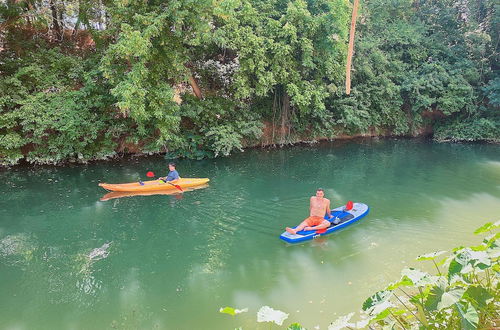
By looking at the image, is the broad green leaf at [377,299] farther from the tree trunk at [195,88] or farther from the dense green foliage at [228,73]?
the tree trunk at [195,88]

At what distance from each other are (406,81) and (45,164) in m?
15.4

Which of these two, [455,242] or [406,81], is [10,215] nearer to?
[455,242]

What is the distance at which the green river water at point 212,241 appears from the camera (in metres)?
5.38

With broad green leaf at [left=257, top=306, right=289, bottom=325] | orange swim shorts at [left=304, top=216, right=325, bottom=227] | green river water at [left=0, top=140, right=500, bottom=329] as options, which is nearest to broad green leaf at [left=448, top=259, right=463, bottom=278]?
broad green leaf at [left=257, top=306, right=289, bottom=325]

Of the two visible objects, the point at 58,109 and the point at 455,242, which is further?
the point at 58,109

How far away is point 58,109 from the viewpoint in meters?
11.5

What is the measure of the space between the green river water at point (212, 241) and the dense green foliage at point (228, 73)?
1561 millimetres

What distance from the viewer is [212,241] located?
7457mm

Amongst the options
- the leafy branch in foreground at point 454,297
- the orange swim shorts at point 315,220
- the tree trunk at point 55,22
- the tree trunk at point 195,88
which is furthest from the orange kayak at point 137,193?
the tree trunk at point 55,22

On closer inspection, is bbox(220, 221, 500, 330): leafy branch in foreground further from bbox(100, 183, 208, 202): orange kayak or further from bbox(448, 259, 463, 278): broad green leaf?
bbox(100, 183, 208, 202): orange kayak

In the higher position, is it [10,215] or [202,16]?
[202,16]

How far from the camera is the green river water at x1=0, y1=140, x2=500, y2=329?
538cm

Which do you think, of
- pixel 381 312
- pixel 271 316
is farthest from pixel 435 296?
pixel 271 316

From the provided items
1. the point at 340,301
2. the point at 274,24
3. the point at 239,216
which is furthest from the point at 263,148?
the point at 340,301
